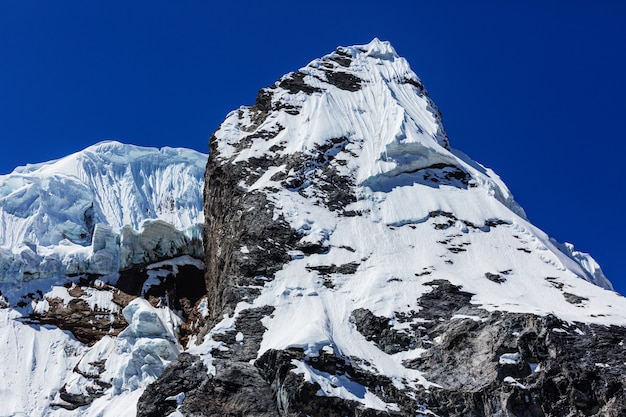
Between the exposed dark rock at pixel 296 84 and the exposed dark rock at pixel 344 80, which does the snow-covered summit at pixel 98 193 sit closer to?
the exposed dark rock at pixel 296 84

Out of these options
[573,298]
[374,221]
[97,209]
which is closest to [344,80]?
[374,221]

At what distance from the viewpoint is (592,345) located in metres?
38.1

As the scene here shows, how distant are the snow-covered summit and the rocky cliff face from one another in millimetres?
15488

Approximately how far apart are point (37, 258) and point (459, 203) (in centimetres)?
3015

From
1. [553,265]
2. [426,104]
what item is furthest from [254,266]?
[426,104]

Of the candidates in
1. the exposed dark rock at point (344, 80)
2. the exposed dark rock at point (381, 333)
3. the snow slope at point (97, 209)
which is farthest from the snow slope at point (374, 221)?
the snow slope at point (97, 209)

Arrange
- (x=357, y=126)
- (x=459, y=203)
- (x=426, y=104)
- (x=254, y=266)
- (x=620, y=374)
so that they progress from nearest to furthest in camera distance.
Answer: (x=620, y=374) → (x=254, y=266) → (x=459, y=203) → (x=357, y=126) → (x=426, y=104)

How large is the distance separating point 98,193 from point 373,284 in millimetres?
44919

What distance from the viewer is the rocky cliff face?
3647 centimetres

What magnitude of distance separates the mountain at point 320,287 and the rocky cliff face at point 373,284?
4.4 inches

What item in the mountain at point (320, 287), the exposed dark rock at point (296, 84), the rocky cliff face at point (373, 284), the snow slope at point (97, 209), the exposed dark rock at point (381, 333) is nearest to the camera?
the rocky cliff face at point (373, 284)

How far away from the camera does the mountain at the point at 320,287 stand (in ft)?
121

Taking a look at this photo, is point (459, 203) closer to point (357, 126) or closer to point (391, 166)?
point (391, 166)

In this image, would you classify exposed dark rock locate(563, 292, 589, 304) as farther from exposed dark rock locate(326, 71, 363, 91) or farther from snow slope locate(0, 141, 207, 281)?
exposed dark rock locate(326, 71, 363, 91)
